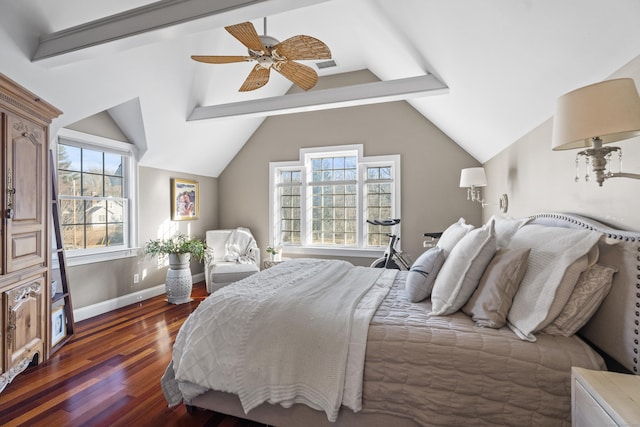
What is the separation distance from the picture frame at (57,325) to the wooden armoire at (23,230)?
0.84 ft

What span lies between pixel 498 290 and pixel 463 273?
205 millimetres

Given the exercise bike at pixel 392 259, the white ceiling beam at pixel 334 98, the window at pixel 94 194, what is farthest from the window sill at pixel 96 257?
the exercise bike at pixel 392 259

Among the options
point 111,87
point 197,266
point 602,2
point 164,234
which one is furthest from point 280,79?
point 602,2

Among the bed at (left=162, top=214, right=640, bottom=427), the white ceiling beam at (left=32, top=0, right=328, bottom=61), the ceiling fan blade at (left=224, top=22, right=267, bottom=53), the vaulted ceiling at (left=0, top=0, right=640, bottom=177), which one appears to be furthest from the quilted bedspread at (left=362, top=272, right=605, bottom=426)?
the ceiling fan blade at (left=224, top=22, right=267, bottom=53)

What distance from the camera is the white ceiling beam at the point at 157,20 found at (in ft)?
6.49

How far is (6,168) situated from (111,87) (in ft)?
4.80

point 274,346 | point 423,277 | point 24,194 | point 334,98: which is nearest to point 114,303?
point 24,194

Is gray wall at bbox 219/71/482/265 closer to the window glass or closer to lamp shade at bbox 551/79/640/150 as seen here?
the window glass

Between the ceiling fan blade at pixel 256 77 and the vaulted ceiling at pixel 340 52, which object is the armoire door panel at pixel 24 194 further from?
the ceiling fan blade at pixel 256 77

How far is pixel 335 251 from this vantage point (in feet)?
17.1

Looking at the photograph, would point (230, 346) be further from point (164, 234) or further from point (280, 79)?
point (280, 79)

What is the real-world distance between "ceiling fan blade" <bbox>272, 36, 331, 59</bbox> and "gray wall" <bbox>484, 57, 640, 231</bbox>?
5.86 feet

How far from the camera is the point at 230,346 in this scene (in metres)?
1.67

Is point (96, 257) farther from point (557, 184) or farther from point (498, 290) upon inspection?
point (557, 184)
